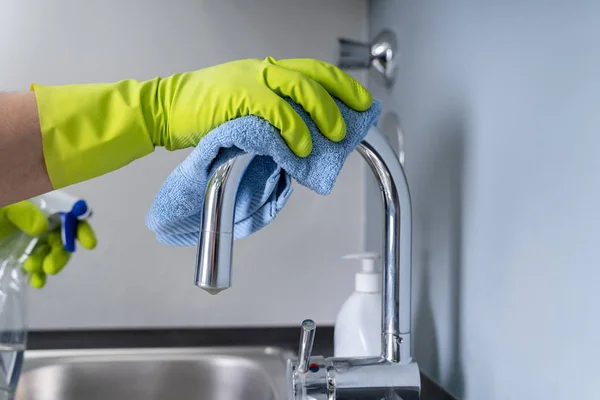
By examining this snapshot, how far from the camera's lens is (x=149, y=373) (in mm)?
988

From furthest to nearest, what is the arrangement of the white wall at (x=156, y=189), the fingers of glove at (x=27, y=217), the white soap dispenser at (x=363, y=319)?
the white wall at (x=156, y=189) → the fingers of glove at (x=27, y=217) → the white soap dispenser at (x=363, y=319)

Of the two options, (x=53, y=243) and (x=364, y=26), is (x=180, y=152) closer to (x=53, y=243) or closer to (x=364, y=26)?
(x=53, y=243)

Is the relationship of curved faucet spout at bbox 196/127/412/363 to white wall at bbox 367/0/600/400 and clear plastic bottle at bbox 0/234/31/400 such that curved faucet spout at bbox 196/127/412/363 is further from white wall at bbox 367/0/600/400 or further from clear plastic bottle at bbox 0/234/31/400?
clear plastic bottle at bbox 0/234/31/400

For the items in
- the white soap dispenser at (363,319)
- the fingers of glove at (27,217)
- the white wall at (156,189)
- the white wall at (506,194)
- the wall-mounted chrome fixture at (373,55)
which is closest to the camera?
the white wall at (506,194)

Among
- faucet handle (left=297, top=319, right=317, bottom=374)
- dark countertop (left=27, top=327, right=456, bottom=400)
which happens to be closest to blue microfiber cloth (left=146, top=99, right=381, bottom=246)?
faucet handle (left=297, top=319, right=317, bottom=374)

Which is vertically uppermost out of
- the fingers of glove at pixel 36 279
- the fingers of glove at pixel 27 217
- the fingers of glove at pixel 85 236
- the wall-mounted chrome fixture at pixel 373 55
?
the wall-mounted chrome fixture at pixel 373 55

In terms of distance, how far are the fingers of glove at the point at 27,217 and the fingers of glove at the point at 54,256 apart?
0.14ft

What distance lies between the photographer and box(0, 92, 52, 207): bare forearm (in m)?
0.57

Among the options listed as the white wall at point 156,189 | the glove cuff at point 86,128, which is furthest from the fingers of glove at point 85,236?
the glove cuff at point 86,128

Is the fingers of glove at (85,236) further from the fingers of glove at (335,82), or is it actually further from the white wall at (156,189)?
the fingers of glove at (335,82)

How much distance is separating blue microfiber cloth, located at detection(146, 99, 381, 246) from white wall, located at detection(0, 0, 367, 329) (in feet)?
1.64

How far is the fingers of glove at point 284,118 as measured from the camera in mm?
523

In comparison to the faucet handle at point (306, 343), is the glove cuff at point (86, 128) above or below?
above

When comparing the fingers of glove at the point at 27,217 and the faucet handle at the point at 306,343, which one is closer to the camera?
the faucet handle at the point at 306,343
